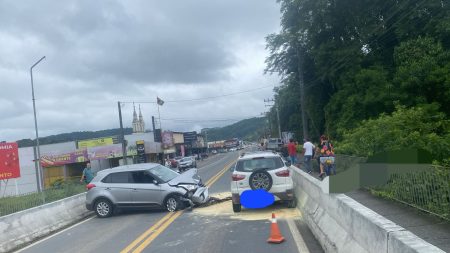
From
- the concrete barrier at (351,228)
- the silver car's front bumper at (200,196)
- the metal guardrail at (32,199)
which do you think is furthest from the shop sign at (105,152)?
the concrete barrier at (351,228)

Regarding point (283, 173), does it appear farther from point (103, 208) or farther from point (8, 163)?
point (8, 163)

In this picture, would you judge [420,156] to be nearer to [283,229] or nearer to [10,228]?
[283,229]

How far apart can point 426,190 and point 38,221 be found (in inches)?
413

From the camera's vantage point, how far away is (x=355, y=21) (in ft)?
124

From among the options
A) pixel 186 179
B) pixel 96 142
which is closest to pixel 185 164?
pixel 96 142

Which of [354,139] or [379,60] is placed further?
[379,60]

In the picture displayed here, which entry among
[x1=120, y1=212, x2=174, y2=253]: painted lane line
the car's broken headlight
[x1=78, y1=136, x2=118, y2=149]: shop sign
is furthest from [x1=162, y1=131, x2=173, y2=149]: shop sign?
[x1=120, y1=212, x2=174, y2=253]: painted lane line

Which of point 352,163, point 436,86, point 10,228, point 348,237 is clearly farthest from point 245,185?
point 436,86

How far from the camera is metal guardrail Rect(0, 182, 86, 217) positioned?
1462 centimetres

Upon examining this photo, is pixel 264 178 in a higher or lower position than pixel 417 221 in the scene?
higher

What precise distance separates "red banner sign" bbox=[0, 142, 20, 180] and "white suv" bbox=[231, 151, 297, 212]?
13456 millimetres

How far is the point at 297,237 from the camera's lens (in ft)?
31.8

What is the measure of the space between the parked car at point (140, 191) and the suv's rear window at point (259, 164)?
103 inches

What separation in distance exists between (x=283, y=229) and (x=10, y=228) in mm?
6712
